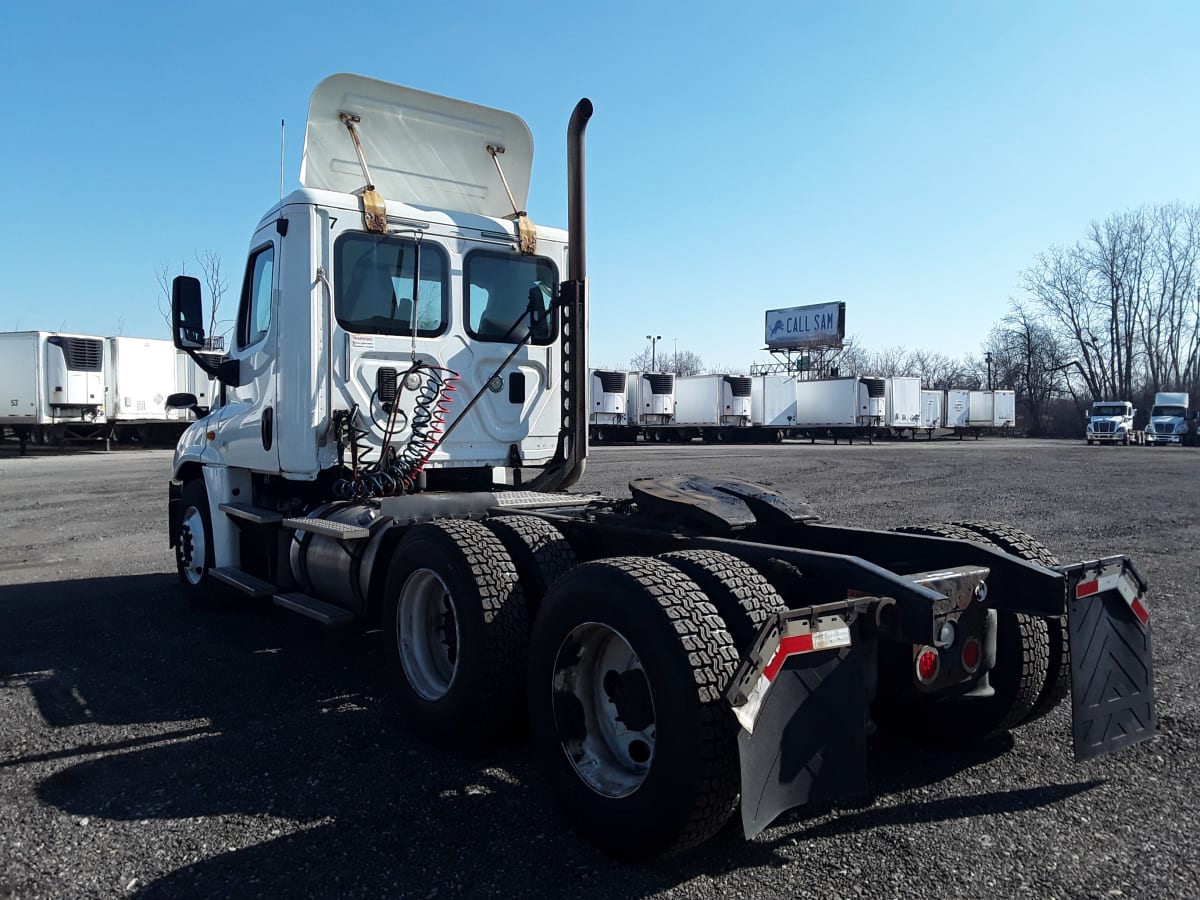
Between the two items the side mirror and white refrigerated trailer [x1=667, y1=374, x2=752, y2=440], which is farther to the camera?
white refrigerated trailer [x1=667, y1=374, x2=752, y2=440]

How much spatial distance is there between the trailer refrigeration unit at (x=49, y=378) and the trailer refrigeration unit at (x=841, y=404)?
34515 mm

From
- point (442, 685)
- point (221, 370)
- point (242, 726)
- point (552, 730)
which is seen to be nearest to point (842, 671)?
point (552, 730)

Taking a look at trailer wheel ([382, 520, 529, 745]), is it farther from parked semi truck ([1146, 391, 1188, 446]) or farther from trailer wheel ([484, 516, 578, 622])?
parked semi truck ([1146, 391, 1188, 446])

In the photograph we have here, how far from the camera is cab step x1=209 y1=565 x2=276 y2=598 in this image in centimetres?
579

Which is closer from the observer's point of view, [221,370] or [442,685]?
[442,685]

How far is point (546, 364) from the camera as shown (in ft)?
21.2

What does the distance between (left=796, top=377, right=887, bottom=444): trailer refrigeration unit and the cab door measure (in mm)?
44432

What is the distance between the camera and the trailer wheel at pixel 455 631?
12.6 ft

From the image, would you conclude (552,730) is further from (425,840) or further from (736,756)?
(736,756)

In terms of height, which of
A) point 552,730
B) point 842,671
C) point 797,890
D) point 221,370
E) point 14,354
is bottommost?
point 797,890

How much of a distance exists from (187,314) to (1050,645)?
19.2ft

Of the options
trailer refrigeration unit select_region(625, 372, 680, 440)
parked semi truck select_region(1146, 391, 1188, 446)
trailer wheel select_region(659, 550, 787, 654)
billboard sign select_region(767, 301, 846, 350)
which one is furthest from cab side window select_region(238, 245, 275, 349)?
billboard sign select_region(767, 301, 846, 350)

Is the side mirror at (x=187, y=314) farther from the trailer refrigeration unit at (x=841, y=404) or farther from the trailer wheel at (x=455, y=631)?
the trailer refrigeration unit at (x=841, y=404)

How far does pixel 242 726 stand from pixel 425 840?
1.70 meters
